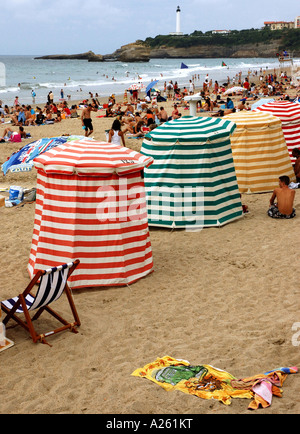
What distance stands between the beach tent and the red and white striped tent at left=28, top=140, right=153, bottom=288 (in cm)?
397

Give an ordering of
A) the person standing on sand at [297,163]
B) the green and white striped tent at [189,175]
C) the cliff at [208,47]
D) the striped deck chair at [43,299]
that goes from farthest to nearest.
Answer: the cliff at [208,47], the person standing on sand at [297,163], the green and white striped tent at [189,175], the striped deck chair at [43,299]

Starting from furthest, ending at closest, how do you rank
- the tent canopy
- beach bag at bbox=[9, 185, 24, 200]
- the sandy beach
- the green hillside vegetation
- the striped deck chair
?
1. the green hillside vegetation
2. beach bag at bbox=[9, 185, 24, 200]
3. the tent canopy
4. the striped deck chair
5. the sandy beach

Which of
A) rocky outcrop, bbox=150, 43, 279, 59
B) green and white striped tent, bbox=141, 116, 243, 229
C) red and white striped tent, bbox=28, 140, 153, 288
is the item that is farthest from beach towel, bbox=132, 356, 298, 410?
rocky outcrop, bbox=150, 43, 279, 59

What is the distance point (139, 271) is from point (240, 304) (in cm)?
146

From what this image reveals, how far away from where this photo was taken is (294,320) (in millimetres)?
4914

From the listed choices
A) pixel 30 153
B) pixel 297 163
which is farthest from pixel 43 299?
pixel 297 163

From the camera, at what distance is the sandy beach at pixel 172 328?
3795mm

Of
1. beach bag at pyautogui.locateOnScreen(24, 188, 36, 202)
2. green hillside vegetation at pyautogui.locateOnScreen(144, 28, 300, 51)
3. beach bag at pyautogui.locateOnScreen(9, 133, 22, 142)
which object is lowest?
beach bag at pyautogui.locateOnScreen(24, 188, 36, 202)

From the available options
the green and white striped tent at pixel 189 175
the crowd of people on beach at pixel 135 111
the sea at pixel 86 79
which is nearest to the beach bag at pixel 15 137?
the crowd of people on beach at pixel 135 111

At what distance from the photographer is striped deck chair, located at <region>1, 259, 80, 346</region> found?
4.60 metres

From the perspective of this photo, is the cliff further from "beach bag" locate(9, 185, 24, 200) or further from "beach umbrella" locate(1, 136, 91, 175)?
"beach umbrella" locate(1, 136, 91, 175)

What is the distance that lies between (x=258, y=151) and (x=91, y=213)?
4.84 meters

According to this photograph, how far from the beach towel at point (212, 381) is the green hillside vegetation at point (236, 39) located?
13133cm

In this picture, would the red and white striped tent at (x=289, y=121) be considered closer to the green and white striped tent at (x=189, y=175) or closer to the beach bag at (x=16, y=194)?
the green and white striped tent at (x=189, y=175)
